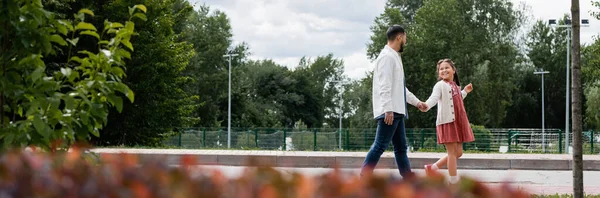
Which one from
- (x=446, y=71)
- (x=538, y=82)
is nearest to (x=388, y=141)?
(x=446, y=71)

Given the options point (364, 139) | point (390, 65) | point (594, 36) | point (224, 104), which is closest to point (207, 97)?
point (224, 104)

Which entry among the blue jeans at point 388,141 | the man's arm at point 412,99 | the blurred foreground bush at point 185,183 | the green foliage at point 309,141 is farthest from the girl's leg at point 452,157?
the green foliage at point 309,141

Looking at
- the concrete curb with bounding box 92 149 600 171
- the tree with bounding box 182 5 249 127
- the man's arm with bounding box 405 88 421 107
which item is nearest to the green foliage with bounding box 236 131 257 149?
the concrete curb with bounding box 92 149 600 171

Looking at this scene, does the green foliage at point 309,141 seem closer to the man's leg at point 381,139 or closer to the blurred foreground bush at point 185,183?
the man's leg at point 381,139

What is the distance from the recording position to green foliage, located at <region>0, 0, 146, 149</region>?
4648mm

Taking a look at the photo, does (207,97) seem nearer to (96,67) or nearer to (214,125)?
(214,125)

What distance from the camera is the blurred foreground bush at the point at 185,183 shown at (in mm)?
1995

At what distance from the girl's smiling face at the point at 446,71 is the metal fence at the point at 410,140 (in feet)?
52.4

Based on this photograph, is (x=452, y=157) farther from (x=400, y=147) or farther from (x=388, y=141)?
(x=388, y=141)

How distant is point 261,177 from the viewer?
236 cm

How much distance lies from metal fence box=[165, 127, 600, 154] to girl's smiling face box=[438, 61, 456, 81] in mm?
15975

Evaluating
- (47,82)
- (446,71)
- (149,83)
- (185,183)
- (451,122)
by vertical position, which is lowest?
(185,183)

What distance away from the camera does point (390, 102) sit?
27.9 feet

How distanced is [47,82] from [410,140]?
23169mm
